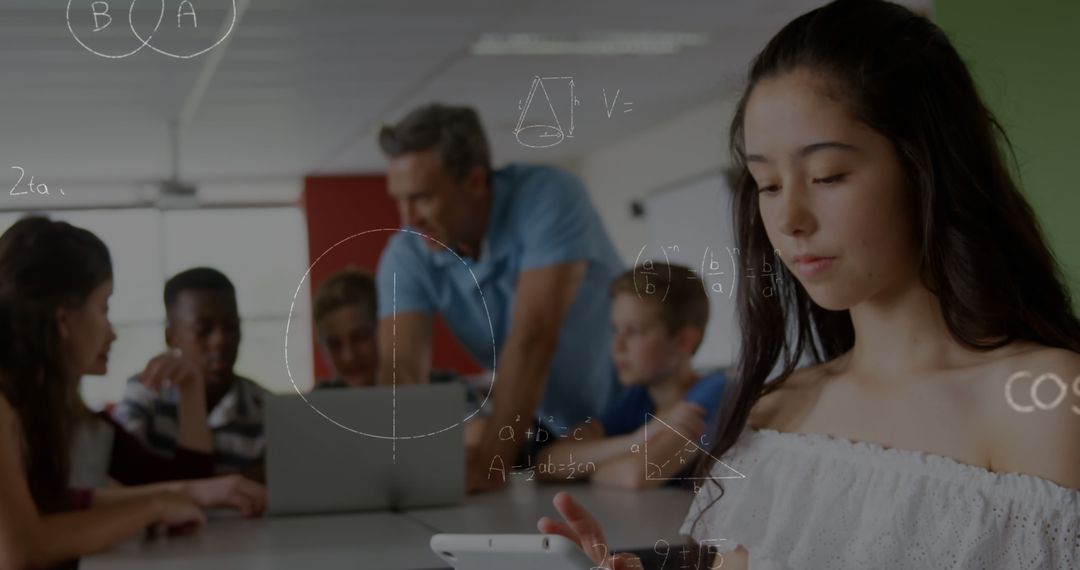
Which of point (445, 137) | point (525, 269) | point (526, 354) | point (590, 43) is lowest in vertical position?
point (526, 354)

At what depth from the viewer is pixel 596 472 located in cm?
138

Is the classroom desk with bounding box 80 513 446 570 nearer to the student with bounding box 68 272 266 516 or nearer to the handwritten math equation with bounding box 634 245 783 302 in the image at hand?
the student with bounding box 68 272 266 516

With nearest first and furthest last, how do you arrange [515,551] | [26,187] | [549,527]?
[515,551]
[549,527]
[26,187]

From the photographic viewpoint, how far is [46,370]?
48.8 inches

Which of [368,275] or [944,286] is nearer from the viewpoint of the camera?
[944,286]

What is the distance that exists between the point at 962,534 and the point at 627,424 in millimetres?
497

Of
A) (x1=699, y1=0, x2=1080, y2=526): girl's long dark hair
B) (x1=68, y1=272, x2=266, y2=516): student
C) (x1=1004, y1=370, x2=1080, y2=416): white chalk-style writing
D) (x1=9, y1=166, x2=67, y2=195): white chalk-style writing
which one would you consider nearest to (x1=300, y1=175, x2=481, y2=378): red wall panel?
(x1=68, y1=272, x2=266, y2=516): student

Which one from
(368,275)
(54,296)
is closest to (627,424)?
(368,275)

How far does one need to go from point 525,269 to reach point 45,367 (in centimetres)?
54

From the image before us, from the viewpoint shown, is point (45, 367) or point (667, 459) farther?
point (667, 459)

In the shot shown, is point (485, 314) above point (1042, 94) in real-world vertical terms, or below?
below

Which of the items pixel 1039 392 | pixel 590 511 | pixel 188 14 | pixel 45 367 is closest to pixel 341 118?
pixel 188 14

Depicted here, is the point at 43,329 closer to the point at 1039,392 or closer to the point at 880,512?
the point at 880,512

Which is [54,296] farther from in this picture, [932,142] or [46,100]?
[932,142]
